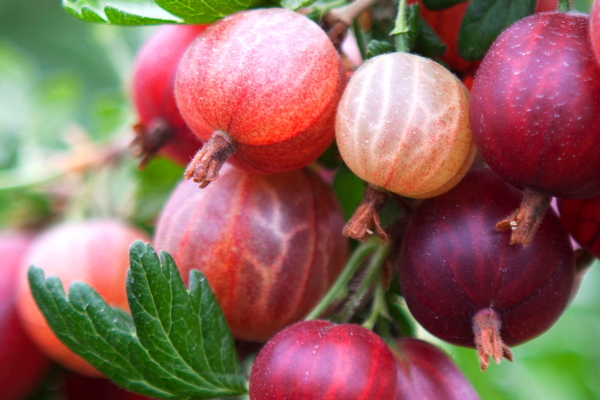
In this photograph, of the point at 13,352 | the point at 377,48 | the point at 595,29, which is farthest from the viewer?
the point at 13,352

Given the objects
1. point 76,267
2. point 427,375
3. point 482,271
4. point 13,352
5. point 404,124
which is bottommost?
point 13,352

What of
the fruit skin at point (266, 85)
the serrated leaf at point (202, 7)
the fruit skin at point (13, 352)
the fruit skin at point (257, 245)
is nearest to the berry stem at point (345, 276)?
the fruit skin at point (257, 245)

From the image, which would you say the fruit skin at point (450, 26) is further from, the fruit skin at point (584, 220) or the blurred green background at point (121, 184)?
the blurred green background at point (121, 184)

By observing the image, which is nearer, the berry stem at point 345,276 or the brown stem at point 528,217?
the brown stem at point 528,217

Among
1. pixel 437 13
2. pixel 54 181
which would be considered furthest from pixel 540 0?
pixel 54 181

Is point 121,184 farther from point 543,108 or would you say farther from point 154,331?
point 543,108

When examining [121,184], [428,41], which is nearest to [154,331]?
[428,41]
